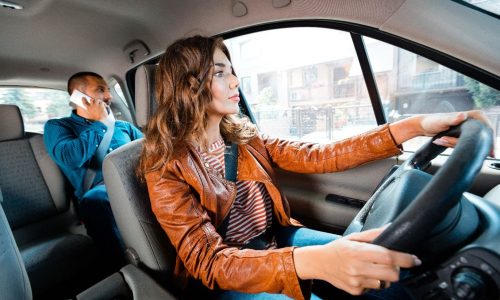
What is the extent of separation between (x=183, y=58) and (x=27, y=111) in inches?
114

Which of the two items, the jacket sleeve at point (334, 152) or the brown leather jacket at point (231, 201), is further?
the jacket sleeve at point (334, 152)

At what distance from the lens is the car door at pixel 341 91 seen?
4.89ft

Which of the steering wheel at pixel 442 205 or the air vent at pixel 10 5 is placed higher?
the air vent at pixel 10 5

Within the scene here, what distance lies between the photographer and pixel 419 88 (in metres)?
1.69

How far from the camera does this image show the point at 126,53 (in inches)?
103

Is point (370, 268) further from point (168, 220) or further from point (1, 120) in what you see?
point (1, 120)

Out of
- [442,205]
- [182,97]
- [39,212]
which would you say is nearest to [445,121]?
[442,205]

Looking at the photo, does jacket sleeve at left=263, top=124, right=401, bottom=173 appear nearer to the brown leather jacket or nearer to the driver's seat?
the brown leather jacket

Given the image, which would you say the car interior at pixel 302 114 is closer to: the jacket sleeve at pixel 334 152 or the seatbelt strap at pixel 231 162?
the jacket sleeve at pixel 334 152

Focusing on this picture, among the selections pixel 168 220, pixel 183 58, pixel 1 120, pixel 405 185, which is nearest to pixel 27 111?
pixel 1 120

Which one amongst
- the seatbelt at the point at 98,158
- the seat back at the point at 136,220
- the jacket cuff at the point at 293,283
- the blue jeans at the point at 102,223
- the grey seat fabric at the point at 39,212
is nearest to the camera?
the jacket cuff at the point at 293,283

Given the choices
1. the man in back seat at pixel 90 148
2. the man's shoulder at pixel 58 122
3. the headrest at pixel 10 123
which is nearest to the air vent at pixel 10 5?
the man in back seat at pixel 90 148

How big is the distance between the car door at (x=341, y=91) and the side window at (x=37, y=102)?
7.65ft

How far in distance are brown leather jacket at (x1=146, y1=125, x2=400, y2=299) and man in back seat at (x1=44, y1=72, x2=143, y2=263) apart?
93cm
